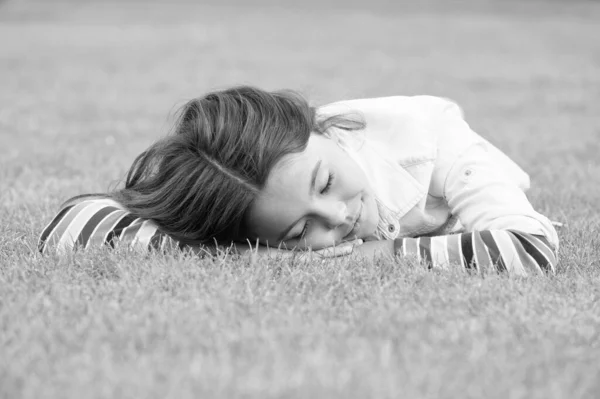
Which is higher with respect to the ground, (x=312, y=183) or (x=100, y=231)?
(x=312, y=183)

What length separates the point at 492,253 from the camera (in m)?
2.82

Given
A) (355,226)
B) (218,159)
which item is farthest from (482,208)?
(218,159)

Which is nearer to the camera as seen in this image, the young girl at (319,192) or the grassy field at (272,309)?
the grassy field at (272,309)

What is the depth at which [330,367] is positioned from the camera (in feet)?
6.19

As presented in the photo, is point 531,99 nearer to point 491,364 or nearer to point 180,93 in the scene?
point 180,93

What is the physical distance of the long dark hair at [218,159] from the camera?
2.88m

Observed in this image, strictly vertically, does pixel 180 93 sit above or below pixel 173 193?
below

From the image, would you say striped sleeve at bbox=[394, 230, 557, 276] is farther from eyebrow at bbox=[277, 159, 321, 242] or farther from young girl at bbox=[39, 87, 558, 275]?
eyebrow at bbox=[277, 159, 321, 242]

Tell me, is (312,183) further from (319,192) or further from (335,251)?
(335,251)

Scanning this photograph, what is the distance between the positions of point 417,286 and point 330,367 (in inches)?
31.4

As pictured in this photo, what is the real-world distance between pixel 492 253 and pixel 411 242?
285 mm

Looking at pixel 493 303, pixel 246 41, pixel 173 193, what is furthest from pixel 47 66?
pixel 493 303

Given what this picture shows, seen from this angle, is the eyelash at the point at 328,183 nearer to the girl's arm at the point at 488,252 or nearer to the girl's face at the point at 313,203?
the girl's face at the point at 313,203

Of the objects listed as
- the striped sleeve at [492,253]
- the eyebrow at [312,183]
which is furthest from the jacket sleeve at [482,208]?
the eyebrow at [312,183]
